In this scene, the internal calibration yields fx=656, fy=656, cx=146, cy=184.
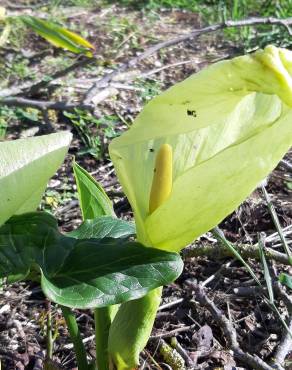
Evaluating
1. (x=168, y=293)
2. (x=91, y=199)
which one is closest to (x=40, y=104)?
(x=168, y=293)

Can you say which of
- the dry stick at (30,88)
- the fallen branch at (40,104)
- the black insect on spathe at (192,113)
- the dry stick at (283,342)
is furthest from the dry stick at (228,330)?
the dry stick at (30,88)

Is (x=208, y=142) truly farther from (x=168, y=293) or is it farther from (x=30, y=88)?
(x=30, y=88)

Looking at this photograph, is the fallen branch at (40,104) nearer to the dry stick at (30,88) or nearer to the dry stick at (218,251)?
the dry stick at (30,88)

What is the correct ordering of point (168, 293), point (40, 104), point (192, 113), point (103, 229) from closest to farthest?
point (192, 113), point (103, 229), point (168, 293), point (40, 104)

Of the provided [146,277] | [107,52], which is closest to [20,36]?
[107,52]

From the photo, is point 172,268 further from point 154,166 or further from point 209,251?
point 209,251

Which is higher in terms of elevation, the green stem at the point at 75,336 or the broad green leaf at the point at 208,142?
the broad green leaf at the point at 208,142

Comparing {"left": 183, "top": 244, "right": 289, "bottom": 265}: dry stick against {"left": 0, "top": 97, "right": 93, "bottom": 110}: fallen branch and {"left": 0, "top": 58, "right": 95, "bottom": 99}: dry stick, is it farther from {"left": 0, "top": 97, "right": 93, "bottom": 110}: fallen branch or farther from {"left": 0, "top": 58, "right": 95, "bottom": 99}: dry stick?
{"left": 0, "top": 58, "right": 95, "bottom": 99}: dry stick
